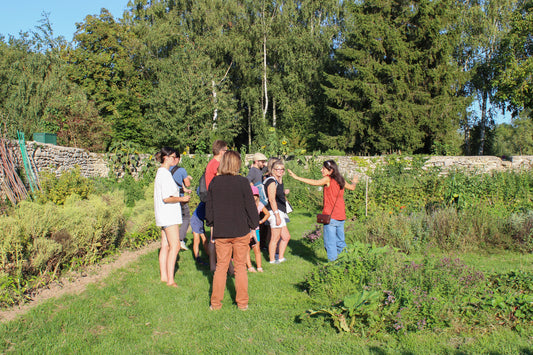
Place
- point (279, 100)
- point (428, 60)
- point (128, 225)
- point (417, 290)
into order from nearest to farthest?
1. point (417, 290)
2. point (128, 225)
3. point (428, 60)
4. point (279, 100)

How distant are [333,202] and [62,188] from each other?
606 centimetres

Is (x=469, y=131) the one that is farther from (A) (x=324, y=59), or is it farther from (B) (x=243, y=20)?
(B) (x=243, y=20)

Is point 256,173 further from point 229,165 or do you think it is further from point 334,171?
point 229,165

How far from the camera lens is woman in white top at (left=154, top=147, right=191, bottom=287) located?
200 inches

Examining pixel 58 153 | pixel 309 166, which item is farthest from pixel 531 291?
pixel 58 153

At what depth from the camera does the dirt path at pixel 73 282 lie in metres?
4.06

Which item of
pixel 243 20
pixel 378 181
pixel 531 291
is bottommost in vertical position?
pixel 531 291

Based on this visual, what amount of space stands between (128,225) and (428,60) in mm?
23836

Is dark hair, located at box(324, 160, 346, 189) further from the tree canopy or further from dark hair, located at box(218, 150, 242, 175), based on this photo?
the tree canopy

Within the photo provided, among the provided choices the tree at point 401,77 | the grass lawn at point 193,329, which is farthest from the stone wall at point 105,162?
the tree at point 401,77

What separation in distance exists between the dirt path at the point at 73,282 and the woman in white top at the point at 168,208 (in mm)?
870

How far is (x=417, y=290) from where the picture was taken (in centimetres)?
411

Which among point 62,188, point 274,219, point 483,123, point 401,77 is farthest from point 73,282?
point 483,123

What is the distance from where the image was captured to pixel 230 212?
4.50 metres
